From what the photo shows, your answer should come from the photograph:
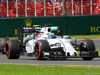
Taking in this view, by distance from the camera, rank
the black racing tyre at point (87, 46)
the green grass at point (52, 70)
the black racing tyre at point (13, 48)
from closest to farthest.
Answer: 1. the green grass at point (52, 70)
2. the black racing tyre at point (87, 46)
3. the black racing tyre at point (13, 48)

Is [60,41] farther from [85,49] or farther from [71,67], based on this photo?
[71,67]

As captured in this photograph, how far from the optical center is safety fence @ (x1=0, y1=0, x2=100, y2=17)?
115 ft

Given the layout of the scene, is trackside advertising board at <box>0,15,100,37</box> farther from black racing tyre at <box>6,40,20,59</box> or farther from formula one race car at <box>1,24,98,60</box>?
black racing tyre at <box>6,40,20,59</box>

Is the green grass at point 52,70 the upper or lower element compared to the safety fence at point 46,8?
lower

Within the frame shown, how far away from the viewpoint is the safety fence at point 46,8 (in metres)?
35.1

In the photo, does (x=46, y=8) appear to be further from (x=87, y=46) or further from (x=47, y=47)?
(x=47, y=47)

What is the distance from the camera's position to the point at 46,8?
116ft

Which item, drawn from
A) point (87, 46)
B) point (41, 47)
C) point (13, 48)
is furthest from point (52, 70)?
point (13, 48)

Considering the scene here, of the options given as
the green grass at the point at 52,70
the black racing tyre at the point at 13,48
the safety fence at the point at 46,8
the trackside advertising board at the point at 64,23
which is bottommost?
the green grass at the point at 52,70

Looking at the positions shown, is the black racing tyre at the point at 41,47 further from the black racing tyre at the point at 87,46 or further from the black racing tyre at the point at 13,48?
the black racing tyre at the point at 87,46

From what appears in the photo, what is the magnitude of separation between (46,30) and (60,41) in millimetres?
1335

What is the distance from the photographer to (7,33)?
34.2 metres

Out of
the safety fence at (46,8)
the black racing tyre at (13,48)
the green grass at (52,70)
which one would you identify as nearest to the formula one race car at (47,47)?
the black racing tyre at (13,48)

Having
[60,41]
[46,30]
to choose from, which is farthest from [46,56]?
[46,30]
